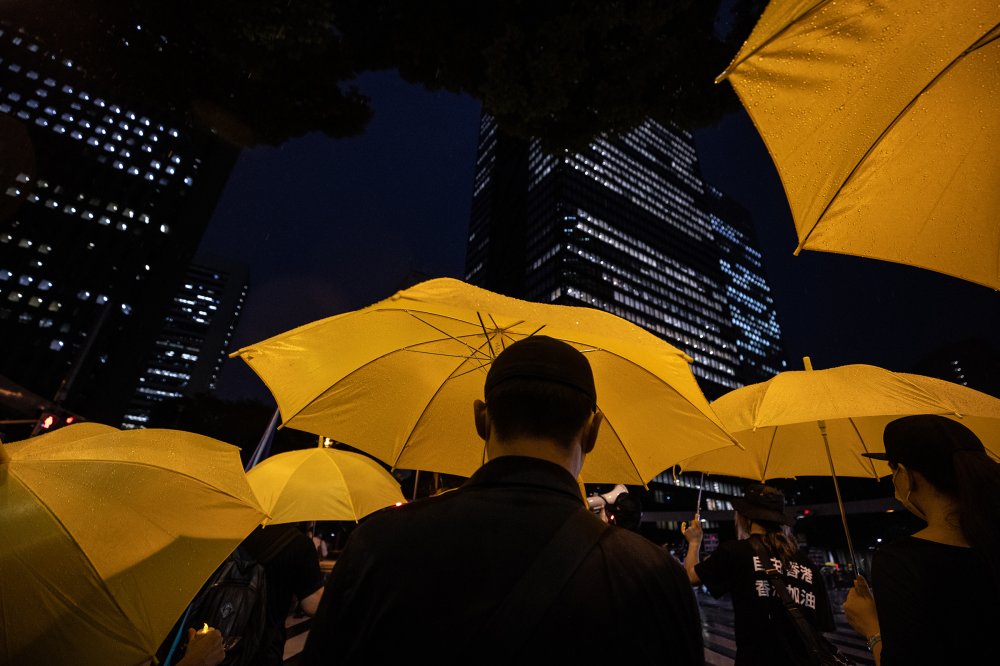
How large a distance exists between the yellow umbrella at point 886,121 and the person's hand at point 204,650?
3.36m

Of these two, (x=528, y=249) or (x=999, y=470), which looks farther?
(x=528, y=249)

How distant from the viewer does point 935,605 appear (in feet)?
4.85

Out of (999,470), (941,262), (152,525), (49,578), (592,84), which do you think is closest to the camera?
(49,578)

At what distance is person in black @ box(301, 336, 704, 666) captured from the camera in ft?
2.57

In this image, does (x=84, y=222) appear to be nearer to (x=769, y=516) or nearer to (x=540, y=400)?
(x=540, y=400)

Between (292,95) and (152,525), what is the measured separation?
8835 millimetres

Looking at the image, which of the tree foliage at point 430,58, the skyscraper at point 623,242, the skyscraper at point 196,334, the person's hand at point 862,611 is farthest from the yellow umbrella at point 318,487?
the skyscraper at point 196,334

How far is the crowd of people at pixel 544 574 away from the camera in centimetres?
79

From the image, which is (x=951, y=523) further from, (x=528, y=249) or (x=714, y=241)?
(x=714, y=241)

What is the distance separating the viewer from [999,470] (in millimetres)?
1572

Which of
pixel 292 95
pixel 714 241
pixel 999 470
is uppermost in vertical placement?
pixel 714 241

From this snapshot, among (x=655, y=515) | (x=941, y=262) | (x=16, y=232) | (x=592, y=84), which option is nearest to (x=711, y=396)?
(x=655, y=515)

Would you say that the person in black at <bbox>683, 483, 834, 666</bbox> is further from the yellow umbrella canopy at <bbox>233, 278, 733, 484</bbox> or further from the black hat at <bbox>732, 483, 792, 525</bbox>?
the yellow umbrella canopy at <bbox>233, 278, 733, 484</bbox>

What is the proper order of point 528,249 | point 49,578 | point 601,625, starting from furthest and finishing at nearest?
point 528,249, point 49,578, point 601,625
